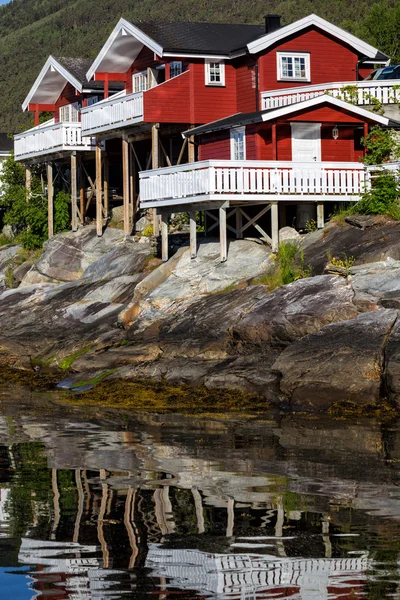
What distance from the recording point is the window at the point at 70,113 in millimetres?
49500

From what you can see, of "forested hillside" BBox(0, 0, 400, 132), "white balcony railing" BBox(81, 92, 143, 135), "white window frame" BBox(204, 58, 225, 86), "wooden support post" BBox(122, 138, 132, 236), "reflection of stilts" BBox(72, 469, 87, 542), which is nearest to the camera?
"reflection of stilts" BBox(72, 469, 87, 542)

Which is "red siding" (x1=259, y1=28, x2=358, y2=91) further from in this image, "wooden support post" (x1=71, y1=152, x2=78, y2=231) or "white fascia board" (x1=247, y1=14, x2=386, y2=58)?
"wooden support post" (x1=71, y1=152, x2=78, y2=231)

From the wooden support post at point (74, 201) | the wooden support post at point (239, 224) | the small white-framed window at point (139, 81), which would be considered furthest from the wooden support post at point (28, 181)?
the wooden support post at point (239, 224)

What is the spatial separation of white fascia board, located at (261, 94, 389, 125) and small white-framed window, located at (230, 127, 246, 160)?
194 centimetres

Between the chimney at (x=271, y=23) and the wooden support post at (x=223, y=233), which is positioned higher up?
the chimney at (x=271, y=23)

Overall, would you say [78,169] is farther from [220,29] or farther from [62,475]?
[62,475]

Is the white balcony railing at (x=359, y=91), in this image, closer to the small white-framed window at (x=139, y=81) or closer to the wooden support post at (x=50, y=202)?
the small white-framed window at (x=139, y=81)

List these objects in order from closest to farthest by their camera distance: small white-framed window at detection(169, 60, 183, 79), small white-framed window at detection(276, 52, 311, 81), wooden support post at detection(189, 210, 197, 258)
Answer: wooden support post at detection(189, 210, 197, 258)
small white-framed window at detection(276, 52, 311, 81)
small white-framed window at detection(169, 60, 183, 79)

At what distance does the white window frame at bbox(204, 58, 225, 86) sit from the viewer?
3950 cm

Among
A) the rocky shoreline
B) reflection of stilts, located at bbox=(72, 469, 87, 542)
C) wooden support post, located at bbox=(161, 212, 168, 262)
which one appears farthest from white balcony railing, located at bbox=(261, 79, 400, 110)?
reflection of stilts, located at bbox=(72, 469, 87, 542)

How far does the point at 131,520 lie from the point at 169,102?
2668 cm

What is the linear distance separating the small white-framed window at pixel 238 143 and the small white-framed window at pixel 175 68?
16.6 feet

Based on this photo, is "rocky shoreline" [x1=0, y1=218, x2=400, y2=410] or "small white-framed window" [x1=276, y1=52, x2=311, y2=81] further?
"small white-framed window" [x1=276, y1=52, x2=311, y2=81]

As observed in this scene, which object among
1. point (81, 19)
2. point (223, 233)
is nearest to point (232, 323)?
point (223, 233)
